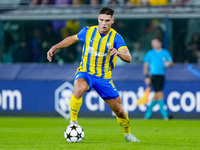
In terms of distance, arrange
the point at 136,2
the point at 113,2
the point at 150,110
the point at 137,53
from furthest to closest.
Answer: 1. the point at 136,2
2. the point at 113,2
3. the point at 137,53
4. the point at 150,110

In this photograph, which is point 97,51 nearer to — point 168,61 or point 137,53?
point 168,61

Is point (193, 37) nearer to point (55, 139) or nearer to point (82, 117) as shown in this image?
point (82, 117)

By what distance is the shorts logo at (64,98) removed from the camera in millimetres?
16281

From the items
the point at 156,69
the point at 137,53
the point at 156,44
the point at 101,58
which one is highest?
the point at 101,58

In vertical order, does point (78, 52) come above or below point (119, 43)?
below

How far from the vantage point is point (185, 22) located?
16.7 m

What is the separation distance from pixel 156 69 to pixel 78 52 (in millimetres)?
2600

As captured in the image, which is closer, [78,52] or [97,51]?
[97,51]

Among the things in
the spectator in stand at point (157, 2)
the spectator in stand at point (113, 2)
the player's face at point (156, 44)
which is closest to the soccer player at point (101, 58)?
the player's face at point (156, 44)

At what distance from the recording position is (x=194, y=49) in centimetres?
1656

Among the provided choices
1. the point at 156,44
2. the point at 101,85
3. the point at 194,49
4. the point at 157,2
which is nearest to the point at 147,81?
the point at 156,44

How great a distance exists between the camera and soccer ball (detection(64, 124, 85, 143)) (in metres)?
8.51

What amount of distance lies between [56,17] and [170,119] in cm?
460

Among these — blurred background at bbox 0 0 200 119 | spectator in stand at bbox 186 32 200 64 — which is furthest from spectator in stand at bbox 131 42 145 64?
spectator in stand at bbox 186 32 200 64
